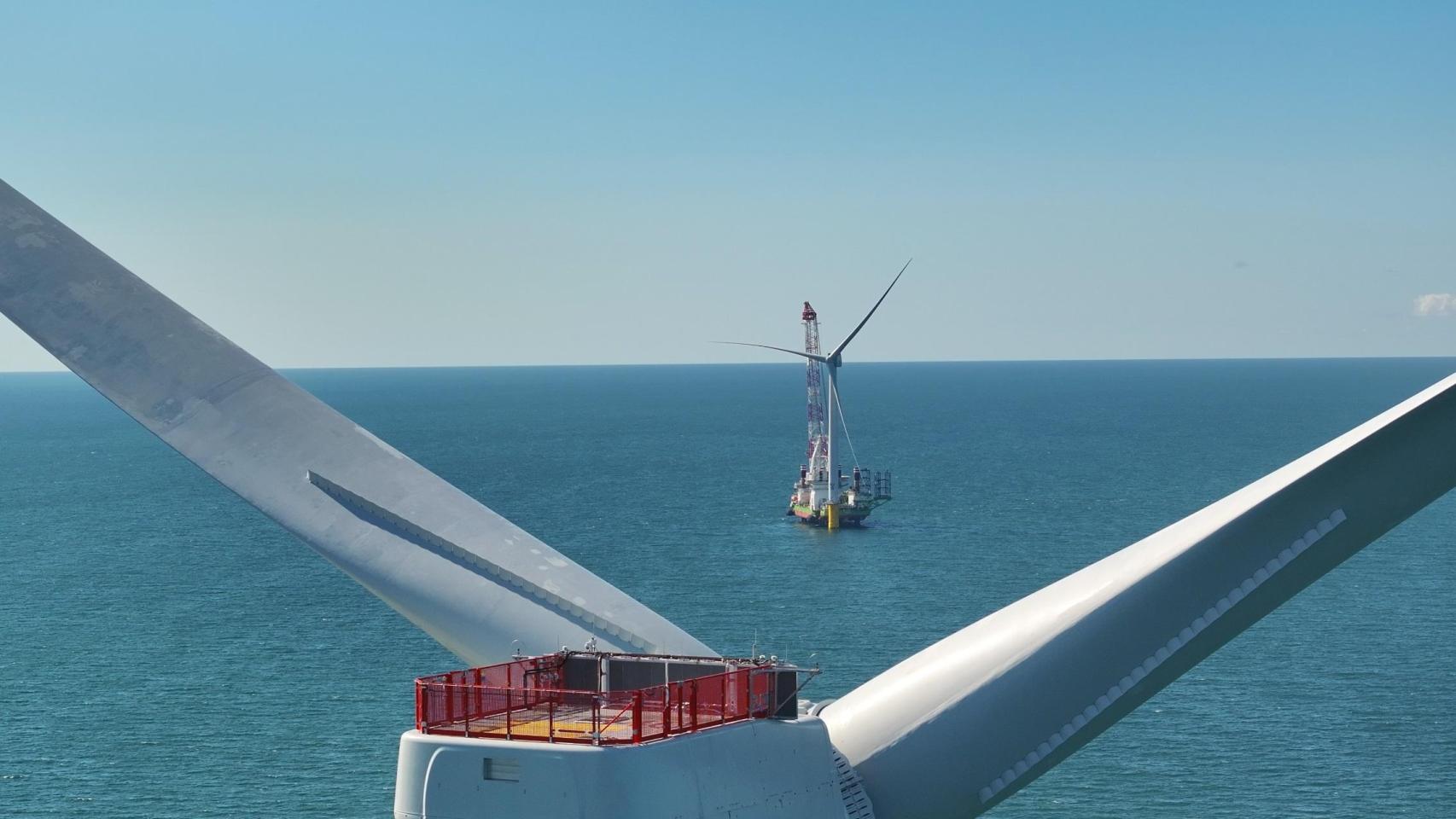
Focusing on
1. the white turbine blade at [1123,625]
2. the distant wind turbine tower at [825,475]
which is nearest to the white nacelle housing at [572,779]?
the white turbine blade at [1123,625]

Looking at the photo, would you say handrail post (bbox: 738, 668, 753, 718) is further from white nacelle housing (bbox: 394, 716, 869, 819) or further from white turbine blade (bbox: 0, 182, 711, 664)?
white turbine blade (bbox: 0, 182, 711, 664)

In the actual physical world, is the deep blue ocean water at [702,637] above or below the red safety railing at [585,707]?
below

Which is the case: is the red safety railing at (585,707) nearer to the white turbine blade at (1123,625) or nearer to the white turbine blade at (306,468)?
the white turbine blade at (1123,625)

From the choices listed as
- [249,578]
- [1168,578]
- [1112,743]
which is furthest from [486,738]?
[249,578]

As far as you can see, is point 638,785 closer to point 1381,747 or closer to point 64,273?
point 64,273

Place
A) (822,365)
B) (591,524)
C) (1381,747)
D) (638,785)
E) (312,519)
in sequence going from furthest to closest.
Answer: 1. (822,365)
2. (591,524)
3. (1381,747)
4. (312,519)
5. (638,785)

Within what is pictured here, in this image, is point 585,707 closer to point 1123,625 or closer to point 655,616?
point 655,616

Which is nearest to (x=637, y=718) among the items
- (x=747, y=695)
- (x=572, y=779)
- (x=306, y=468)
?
(x=572, y=779)
